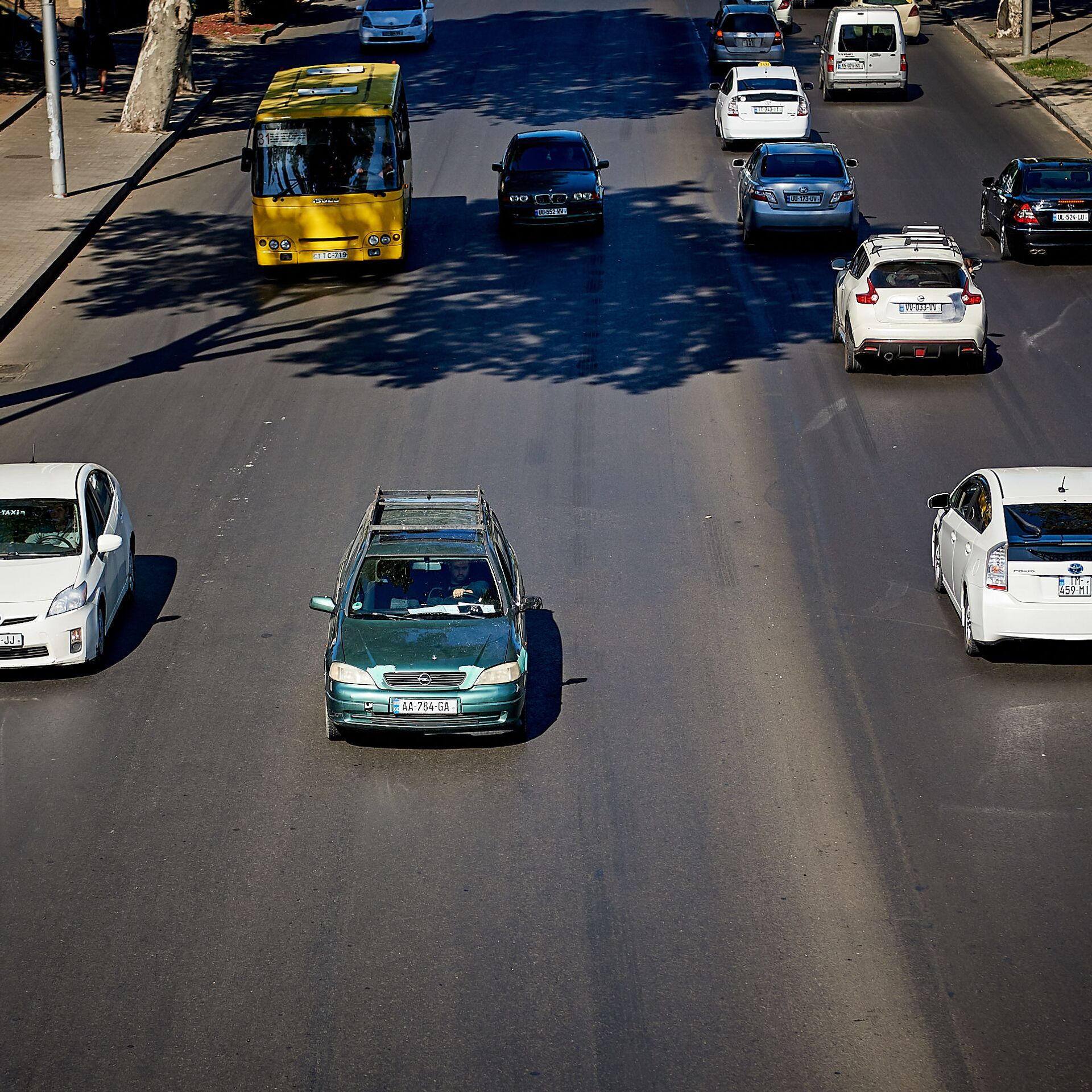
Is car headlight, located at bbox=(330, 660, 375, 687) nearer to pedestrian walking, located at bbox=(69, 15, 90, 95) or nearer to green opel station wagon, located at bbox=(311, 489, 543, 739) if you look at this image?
green opel station wagon, located at bbox=(311, 489, 543, 739)

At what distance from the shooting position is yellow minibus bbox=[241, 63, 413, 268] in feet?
85.4

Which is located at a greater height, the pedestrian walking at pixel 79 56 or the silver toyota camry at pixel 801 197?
the pedestrian walking at pixel 79 56

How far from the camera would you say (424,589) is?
1309 centimetres

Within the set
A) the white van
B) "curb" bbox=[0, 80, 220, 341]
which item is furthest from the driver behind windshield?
the white van

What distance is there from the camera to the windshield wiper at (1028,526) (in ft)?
45.2

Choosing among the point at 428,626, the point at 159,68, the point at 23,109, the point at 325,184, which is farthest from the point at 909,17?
the point at 428,626

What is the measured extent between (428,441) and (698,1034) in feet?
39.0

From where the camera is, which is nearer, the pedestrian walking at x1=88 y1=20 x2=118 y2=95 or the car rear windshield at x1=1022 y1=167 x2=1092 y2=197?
the car rear windshield at x1=1022 y1=167 x2=1092 y2=197

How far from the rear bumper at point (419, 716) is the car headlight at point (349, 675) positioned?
0.12 feet

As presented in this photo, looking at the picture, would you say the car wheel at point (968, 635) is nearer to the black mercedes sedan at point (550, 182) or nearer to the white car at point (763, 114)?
the black mercedes sedan at point (550, 182)

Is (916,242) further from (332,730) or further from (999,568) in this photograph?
(332,730)

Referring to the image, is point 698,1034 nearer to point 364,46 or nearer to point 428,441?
point 428,441

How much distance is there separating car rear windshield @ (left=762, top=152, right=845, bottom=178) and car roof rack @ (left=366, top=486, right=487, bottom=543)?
14918 mm

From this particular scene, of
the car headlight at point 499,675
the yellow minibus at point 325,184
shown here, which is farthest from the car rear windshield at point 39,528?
the yellow minibus at point 325,184
